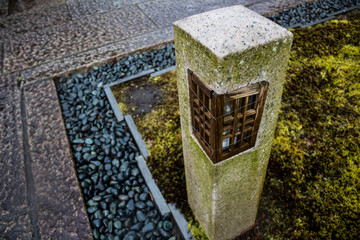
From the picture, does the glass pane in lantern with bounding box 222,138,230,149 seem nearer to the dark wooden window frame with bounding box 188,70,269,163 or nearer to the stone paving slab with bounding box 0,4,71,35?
the dark wooden window frame with bounding box 188,70,269,163

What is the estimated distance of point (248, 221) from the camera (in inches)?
79.6

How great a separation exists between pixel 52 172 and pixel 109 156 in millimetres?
617

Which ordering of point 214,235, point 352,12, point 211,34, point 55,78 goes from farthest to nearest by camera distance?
point 352,12
point 55,78
point 214,235
point 211,34

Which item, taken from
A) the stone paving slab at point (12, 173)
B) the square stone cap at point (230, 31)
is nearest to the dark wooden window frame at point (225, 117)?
the square stone cap at point (230, 31)

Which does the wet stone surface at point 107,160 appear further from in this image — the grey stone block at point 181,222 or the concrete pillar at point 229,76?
the concrete pillar at point 229,76

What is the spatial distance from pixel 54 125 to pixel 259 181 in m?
2.62

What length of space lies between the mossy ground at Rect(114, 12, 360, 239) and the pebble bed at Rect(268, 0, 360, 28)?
0.97 metres

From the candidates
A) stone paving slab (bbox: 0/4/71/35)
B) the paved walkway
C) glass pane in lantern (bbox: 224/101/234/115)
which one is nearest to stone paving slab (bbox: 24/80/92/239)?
the paved walkway

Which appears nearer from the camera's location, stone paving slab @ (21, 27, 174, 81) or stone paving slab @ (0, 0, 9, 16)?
stone paving slab @ (21, 27, 174, 81)

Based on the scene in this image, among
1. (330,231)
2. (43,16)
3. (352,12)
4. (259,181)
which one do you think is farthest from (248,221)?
(43,16)

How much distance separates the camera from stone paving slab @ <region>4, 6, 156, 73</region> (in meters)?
4.16

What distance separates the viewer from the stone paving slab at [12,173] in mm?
2186

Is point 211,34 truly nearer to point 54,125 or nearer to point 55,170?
point 55,170

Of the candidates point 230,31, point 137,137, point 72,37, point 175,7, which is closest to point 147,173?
point 137,137
